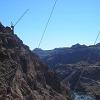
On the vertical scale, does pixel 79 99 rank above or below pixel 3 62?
below

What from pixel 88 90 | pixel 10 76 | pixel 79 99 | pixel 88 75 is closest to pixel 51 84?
pixel 79 99

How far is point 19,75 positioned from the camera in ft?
211

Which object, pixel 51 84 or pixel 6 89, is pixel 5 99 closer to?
pixel 6 89

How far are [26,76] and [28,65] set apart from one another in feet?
24.8

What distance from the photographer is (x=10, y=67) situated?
56906 millimetres

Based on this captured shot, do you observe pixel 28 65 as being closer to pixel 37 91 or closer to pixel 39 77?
pixel 39 77

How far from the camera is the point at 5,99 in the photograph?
4231 centimetres

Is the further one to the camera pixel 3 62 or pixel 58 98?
pixel 58 98

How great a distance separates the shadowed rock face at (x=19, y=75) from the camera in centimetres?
4959

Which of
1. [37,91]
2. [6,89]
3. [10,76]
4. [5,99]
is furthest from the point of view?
[37,91]

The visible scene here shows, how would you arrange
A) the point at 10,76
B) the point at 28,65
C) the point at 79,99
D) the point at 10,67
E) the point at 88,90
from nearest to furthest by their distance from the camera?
the point at 10,76, the point at 10,67, the point at 28,65, the point at 79,99, the point at 88,90

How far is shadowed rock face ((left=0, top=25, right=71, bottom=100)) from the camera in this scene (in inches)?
1952

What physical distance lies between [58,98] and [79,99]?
151 feet

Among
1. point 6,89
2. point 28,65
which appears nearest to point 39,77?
point 28,65
